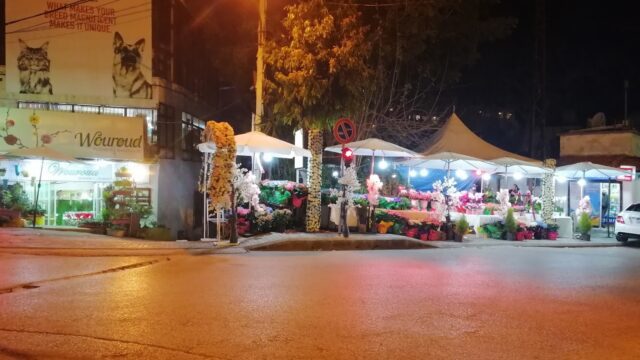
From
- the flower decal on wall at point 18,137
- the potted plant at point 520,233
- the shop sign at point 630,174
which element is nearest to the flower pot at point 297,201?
the potted plant at point 520,233

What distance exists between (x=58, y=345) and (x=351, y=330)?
3.22 meters

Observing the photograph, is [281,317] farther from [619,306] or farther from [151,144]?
[151,144]

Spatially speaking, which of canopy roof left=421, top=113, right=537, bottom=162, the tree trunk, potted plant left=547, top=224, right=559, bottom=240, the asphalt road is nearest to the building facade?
the tree trunk

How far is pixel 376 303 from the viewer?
8414 mm

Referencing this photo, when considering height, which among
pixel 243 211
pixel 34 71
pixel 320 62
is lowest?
pixel 243 211

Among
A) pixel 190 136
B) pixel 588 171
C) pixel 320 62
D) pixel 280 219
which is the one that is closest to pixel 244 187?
pixel 280 219

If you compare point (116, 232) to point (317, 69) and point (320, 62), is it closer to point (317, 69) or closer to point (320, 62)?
point (317, 69)

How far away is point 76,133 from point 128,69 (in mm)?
2958

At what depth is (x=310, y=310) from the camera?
7855mm

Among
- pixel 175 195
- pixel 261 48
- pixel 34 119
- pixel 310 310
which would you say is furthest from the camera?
pixel 175 195

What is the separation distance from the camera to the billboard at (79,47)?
67.0ft

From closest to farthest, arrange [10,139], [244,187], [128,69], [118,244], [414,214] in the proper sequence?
[118,244] < [244,187] < [414,214] < [10,139] < [128,69]

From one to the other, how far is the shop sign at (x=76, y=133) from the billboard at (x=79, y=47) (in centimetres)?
103

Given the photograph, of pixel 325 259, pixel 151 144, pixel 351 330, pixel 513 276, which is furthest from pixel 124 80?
pixel 351 330
